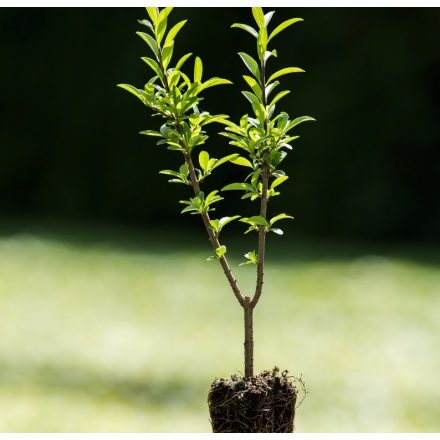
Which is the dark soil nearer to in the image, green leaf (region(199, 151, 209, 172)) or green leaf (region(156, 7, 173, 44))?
green leaf (region(199, 151, 209, 172))

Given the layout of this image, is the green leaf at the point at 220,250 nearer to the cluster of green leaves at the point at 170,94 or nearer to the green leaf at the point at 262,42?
the cluster of green leaves at the point at 170,94

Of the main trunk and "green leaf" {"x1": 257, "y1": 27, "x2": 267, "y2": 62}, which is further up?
"green leaf" {"x1": 257, "y1": 27, "x2": 267, "y2": 62}

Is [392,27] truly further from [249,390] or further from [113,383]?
[249,390]

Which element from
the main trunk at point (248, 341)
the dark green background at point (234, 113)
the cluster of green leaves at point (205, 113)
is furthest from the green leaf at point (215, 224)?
the dark green background at point (234, 113)

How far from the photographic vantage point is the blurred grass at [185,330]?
7.91ft

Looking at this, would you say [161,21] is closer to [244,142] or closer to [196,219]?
[244,142]

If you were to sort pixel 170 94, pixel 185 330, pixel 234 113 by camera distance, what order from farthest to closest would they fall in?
pixel 234 113
pixel 185 330
pixel 170 94

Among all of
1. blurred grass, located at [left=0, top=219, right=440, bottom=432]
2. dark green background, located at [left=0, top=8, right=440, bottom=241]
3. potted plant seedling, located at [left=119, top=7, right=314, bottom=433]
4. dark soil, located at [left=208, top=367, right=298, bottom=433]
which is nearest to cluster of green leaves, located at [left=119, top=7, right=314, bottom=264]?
potted plant seedling, located at [left=119, top=7, right=314, bottom=433]

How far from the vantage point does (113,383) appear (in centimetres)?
252

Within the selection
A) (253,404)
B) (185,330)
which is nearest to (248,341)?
(253,404)

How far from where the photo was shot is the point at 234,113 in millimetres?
3631

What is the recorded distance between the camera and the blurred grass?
94.9 inches

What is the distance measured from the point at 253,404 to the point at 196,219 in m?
2.53

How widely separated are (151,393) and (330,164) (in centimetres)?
147
